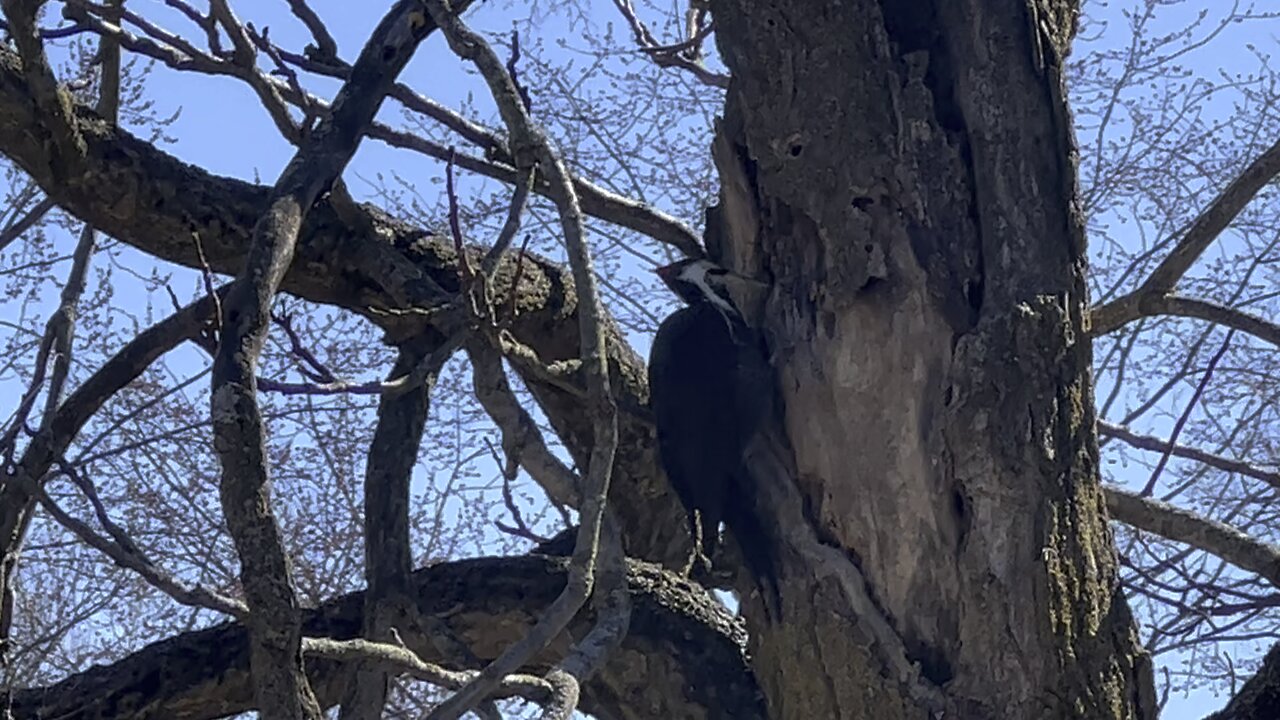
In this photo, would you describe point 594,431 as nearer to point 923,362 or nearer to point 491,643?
point 923,362

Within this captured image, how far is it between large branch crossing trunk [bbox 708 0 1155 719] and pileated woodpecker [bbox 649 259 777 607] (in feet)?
0.31

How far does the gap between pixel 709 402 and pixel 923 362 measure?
760 mm

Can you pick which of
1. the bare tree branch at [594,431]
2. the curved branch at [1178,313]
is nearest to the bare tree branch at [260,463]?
the bare tree branch at [594,431]

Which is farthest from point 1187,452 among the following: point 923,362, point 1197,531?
point 923,362

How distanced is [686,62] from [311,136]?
6.52 ft

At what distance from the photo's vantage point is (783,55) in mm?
3264

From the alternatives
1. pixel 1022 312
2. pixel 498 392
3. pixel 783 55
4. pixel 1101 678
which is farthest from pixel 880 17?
pixel 1101 678

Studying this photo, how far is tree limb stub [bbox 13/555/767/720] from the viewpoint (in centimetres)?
371

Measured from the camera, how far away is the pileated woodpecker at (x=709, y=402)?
3.38 meters

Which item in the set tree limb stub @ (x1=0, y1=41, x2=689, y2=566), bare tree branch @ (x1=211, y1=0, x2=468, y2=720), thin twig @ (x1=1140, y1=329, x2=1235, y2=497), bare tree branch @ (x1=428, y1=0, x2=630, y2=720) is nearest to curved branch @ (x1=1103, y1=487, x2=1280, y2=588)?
thin twig @ (x1=1140, y1=329, x2=1235, y2=497)

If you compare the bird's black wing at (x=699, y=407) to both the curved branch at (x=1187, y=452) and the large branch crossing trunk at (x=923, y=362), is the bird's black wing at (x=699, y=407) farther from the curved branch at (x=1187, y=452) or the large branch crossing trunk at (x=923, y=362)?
the curved branch at (x=1187, y=452)

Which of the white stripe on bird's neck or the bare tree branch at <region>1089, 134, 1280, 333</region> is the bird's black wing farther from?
the bare tree branch at <region>1089, 134, 1280, 333</region>

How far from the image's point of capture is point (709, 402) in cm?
370

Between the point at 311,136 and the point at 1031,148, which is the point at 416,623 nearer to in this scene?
the point at 311,136
